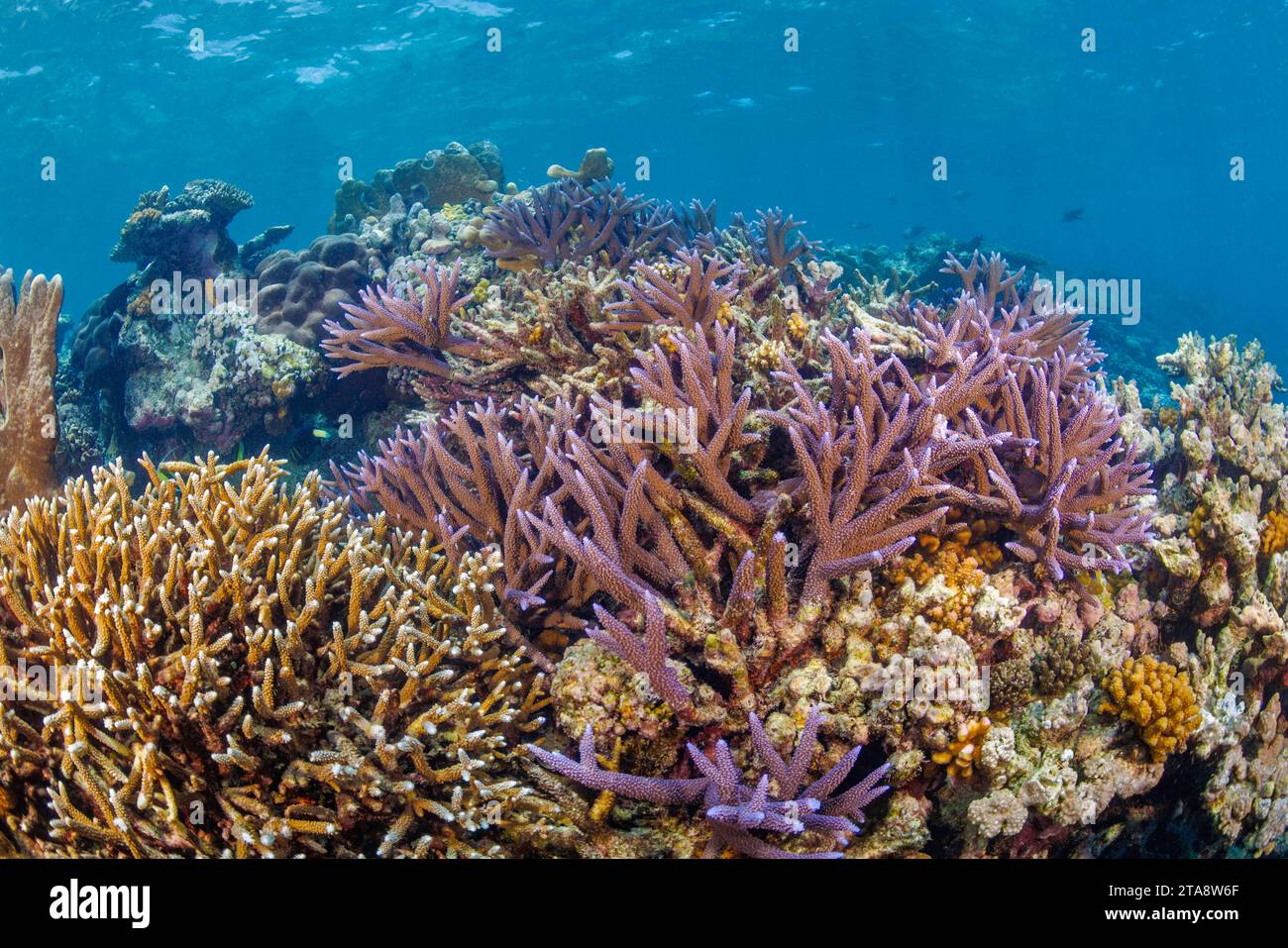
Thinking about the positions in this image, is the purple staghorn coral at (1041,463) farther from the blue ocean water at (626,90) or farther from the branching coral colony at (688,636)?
the blue ocean water at (626,90)

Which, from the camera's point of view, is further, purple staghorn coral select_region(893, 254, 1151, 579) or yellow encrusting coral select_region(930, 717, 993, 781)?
purple staghorn coral select_region(893, 254, 1151, 579)

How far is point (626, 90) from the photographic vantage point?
5116 cm

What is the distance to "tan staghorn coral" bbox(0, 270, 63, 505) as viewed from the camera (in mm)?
5156

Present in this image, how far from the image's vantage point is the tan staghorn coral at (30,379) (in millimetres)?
5156

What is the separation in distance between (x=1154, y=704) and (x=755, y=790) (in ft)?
7.69

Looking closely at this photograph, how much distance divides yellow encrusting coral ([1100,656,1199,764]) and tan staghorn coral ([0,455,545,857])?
3.00 metres

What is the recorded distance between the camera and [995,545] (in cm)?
386

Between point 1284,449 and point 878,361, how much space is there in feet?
11.1

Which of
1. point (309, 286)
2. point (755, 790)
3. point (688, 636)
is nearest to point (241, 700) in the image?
point (688, 636)

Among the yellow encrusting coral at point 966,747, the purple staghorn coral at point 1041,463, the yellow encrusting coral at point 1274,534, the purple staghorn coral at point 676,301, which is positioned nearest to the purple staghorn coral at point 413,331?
the purple staghorn coral at point 676,301

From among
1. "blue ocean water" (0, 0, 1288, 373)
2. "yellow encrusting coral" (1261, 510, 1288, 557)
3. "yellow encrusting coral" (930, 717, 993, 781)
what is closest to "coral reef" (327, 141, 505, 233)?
"blue ocean water" (0, 0, 1288, 373)

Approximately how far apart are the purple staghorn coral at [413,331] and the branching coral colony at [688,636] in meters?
1.47

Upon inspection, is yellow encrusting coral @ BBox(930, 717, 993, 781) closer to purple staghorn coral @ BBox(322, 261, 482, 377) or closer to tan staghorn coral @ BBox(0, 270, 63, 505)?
purple staghorn coral @ BBox(322, 261, 482, 377)
